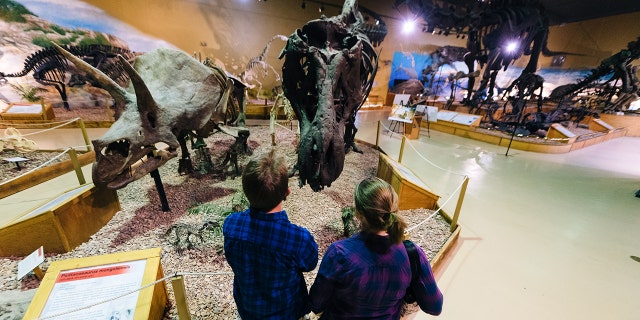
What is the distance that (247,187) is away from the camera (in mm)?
1122

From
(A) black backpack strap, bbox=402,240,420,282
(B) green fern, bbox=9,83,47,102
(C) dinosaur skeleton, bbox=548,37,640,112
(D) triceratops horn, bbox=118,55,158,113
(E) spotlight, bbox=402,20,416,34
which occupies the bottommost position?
(B) green fern, bbox=9,83,47,102

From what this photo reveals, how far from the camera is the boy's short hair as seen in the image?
3.60 ft

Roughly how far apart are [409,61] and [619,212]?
43.0 feet

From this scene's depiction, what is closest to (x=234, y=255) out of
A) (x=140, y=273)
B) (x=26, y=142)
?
(x=140, y=273)

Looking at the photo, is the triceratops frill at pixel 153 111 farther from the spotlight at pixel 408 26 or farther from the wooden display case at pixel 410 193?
the spotlight at pixel 408 26

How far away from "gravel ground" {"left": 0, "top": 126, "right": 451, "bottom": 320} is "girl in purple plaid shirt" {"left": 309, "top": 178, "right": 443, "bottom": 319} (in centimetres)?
88

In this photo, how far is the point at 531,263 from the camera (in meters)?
2.95

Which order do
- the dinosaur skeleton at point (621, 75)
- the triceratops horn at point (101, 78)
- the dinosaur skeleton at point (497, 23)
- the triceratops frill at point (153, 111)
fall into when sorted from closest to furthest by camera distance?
the triceratops horn at point (101, 78) → the triceratops frill at point (153, 111) → the dinosaur skeleton at point (621, 75) → the dinosaur skeleton at point (497, 23)

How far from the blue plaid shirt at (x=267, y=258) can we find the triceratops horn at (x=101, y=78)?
7.38 ft

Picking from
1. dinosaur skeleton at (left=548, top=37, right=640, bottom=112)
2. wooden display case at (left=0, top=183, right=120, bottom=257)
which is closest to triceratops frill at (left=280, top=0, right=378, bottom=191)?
wooden display case at (left=0, top=183, right=120, bottom=257)

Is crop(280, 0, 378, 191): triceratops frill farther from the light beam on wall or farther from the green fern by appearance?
the green fern

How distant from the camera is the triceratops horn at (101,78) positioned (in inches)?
85.0

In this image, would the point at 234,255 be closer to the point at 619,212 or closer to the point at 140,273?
the point at 140,273

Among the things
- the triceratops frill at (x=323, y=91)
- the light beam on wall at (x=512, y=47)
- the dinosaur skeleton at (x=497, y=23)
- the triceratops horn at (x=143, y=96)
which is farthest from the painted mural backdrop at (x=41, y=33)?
the light beam on wall at (x=512, y=47)
